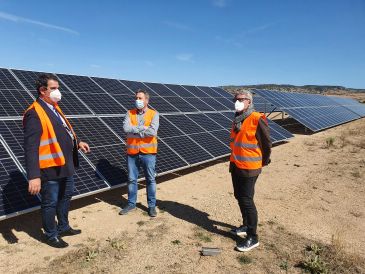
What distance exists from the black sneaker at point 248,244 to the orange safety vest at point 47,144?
3.18 meters

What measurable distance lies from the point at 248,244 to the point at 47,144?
354cm

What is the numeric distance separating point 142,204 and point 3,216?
Result: 2.95 meters

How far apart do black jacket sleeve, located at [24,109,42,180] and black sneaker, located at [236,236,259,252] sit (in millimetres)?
3308

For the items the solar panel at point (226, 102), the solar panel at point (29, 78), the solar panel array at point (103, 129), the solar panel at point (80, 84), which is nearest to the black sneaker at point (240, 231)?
the solar panel array at point (103, 129)

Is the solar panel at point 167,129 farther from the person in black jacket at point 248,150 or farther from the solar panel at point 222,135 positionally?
the person in black jacket at point 248,150

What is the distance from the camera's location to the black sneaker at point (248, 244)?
16.7ft

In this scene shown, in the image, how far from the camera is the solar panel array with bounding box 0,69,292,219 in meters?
6.08

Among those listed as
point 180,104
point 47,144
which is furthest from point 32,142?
point 180,104

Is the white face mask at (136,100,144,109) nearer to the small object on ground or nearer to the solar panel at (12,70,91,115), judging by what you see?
the small object on ground

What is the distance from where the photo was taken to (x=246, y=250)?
5.09 metres

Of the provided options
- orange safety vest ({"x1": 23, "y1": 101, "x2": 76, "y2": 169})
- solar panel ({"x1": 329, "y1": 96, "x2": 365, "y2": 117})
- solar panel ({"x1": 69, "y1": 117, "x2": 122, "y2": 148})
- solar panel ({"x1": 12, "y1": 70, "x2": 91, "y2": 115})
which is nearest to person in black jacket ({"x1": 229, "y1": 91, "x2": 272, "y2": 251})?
orange safety vest ({"x1": 23, "y1": 101, "x2": 76, "y2": 169})

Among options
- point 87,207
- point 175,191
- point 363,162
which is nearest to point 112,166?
point 87,207

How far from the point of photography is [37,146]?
14.9ft

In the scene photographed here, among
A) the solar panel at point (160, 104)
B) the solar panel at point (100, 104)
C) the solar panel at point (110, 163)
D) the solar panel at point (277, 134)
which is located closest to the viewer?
the solar panel at point (110, 163)
